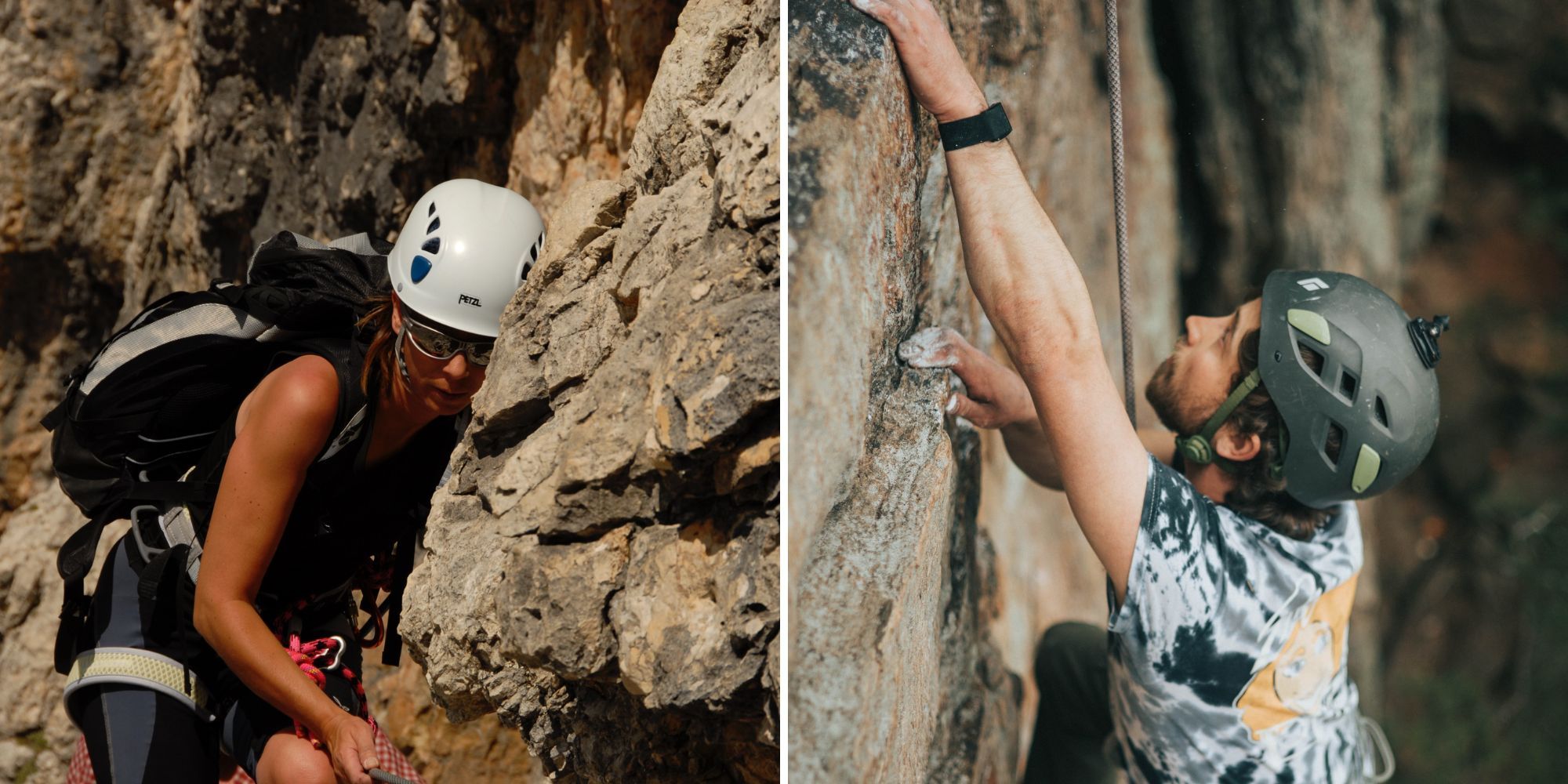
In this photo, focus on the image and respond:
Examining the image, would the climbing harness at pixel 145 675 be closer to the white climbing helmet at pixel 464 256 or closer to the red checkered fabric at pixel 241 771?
the red checkered fabric at pixel 241 771

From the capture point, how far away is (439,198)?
2.02 m

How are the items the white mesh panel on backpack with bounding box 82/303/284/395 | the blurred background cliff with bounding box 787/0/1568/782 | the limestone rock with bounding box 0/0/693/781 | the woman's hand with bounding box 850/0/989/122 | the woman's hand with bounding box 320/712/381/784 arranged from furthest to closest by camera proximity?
the limestone rock with bounding box 0/0/693/781 < the white mesh panel on backpack with bounding box 82/303/284/395 < the woman's hand with bounding box 320/712/381/784 < the woman's hand with bounding box 850/0/989/122 < the blurred background cliff with bounding box 787/0/1568/782

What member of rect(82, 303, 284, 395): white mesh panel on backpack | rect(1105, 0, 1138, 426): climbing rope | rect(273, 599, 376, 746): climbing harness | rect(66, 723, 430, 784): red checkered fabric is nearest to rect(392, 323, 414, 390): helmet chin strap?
rect(82, 303, 284, 395): white mesh panel on backpack

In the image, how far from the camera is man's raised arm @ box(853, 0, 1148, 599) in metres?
1.38

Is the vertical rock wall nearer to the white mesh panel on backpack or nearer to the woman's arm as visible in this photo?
the woman's arm

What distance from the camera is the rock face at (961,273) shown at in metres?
1.39

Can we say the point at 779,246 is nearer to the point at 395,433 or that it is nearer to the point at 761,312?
the point at 761,312

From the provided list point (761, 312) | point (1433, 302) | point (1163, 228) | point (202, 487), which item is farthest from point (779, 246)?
point (202, 487)

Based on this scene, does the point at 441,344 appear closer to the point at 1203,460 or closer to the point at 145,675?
the point at 145,675

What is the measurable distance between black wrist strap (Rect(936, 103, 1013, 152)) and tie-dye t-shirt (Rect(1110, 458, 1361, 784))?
47cm

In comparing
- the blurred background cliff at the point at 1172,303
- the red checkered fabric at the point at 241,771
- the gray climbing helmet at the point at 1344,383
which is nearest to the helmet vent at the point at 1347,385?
the gray climbing helmet at the point at 1344,383

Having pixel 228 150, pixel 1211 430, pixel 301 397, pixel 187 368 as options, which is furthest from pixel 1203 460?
pixel 228 150

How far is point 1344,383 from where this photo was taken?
51.1 inches

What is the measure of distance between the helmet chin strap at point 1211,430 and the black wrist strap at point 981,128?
0.43 metres
